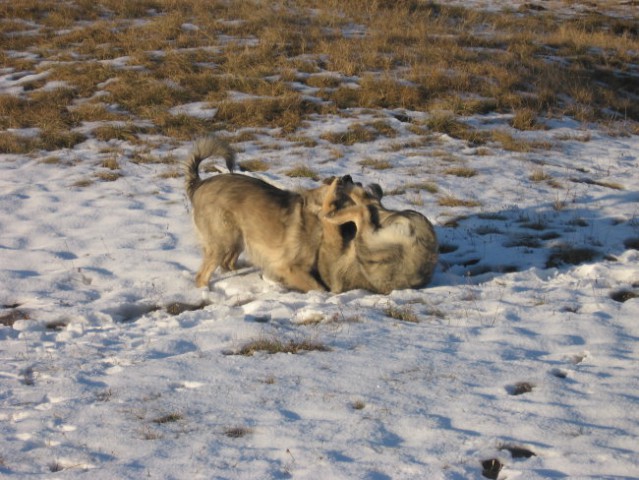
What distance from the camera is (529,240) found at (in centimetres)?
769

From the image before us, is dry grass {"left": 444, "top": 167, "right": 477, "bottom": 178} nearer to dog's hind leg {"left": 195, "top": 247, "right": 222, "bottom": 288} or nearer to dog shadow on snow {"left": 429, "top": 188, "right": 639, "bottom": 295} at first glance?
dog shadow on snow {"left": 429, "top": 188, "right": 639, "bottom": 295}

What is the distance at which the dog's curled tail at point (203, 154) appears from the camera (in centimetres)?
744

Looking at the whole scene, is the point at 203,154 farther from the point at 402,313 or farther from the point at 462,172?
the point at 462,172

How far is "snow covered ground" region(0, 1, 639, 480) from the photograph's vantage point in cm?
367

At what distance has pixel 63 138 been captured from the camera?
11.9 metres

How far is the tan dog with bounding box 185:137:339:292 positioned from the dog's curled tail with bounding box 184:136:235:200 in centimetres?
25

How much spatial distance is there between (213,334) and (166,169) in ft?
19.0

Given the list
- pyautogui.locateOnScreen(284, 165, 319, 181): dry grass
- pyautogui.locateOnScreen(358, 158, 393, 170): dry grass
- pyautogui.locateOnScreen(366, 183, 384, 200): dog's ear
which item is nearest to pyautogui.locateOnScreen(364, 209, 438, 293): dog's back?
pyautogui.locateOnScreen(366, 183, 384, 200): dog's ear

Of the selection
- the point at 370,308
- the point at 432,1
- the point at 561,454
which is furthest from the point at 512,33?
the point at 561,454

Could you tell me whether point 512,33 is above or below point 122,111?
above

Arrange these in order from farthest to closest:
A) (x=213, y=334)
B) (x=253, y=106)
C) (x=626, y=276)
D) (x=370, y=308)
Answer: (x=253, y=106)
(x=626, y=276)
(x=370, y=308)
(x=213, y=334)

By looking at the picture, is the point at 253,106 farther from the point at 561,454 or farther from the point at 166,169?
the point at 561,454

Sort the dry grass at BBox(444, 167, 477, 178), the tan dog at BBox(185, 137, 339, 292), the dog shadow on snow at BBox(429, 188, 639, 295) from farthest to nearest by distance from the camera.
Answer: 1. the dry grass at BBox(444, 167, 477, 178)
2. the dog shadow on snow at BBox(429, 188, 639, 295)
3. the tan dog at BBox(185, 137, 339, 292)

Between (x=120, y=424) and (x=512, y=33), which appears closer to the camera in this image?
(x=120, y=424)
